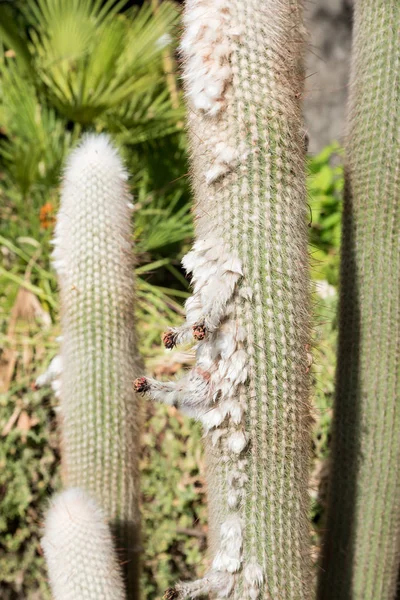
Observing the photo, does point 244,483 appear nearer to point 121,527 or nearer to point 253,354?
point 253,354

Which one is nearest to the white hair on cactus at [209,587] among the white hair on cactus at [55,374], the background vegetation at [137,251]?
the white hair on cactus at [55,374]

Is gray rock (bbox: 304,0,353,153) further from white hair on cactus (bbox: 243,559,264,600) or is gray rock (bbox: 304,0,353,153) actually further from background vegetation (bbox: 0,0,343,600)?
white hair on cactus (bbox: 243,559,264,600)

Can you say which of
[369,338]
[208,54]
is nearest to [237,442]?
[369,338]

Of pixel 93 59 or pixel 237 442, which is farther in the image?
pixel 93 59

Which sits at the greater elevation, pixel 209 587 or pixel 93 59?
pixel 93 59

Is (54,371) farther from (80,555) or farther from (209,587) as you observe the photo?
(209,587)

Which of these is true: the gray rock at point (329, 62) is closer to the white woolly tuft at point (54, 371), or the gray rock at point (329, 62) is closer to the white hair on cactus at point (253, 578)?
the white woolly tuft at point (54, 371)

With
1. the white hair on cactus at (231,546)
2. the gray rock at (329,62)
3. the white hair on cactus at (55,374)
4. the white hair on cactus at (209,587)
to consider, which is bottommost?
the white hair on cactus at (209,587)
